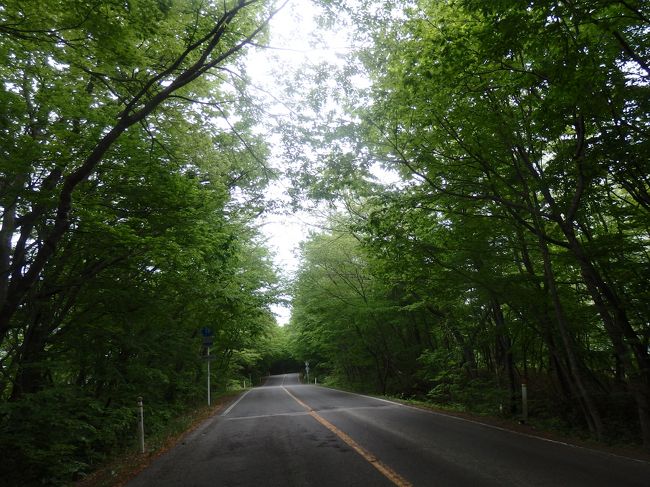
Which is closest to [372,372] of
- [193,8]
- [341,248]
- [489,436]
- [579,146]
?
[341,248]

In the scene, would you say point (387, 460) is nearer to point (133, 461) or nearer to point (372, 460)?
point (372, 460)

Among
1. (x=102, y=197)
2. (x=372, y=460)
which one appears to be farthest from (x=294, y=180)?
(x=372, y=460)

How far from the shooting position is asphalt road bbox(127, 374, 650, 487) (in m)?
5.32

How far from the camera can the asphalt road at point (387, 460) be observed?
5320 mm

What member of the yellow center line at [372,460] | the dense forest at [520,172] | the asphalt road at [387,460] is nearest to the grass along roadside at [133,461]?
the asphalt road at [387,460]

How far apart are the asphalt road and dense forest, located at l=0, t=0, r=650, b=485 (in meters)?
2.06

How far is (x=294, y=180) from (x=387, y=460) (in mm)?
A: 6523

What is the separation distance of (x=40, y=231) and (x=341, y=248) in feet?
51.1

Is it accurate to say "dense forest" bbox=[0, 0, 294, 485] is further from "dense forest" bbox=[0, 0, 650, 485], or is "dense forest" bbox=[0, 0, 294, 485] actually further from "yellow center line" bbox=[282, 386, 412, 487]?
"yellow center line" bbox=[282, 386, 412, 487]

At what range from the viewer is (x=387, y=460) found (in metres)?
6.28

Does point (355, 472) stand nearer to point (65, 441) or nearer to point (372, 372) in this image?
point (65, 441)

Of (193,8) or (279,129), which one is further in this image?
(279,129)

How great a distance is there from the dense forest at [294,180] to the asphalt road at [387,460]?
206 cm

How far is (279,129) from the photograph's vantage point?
30.7 feet
